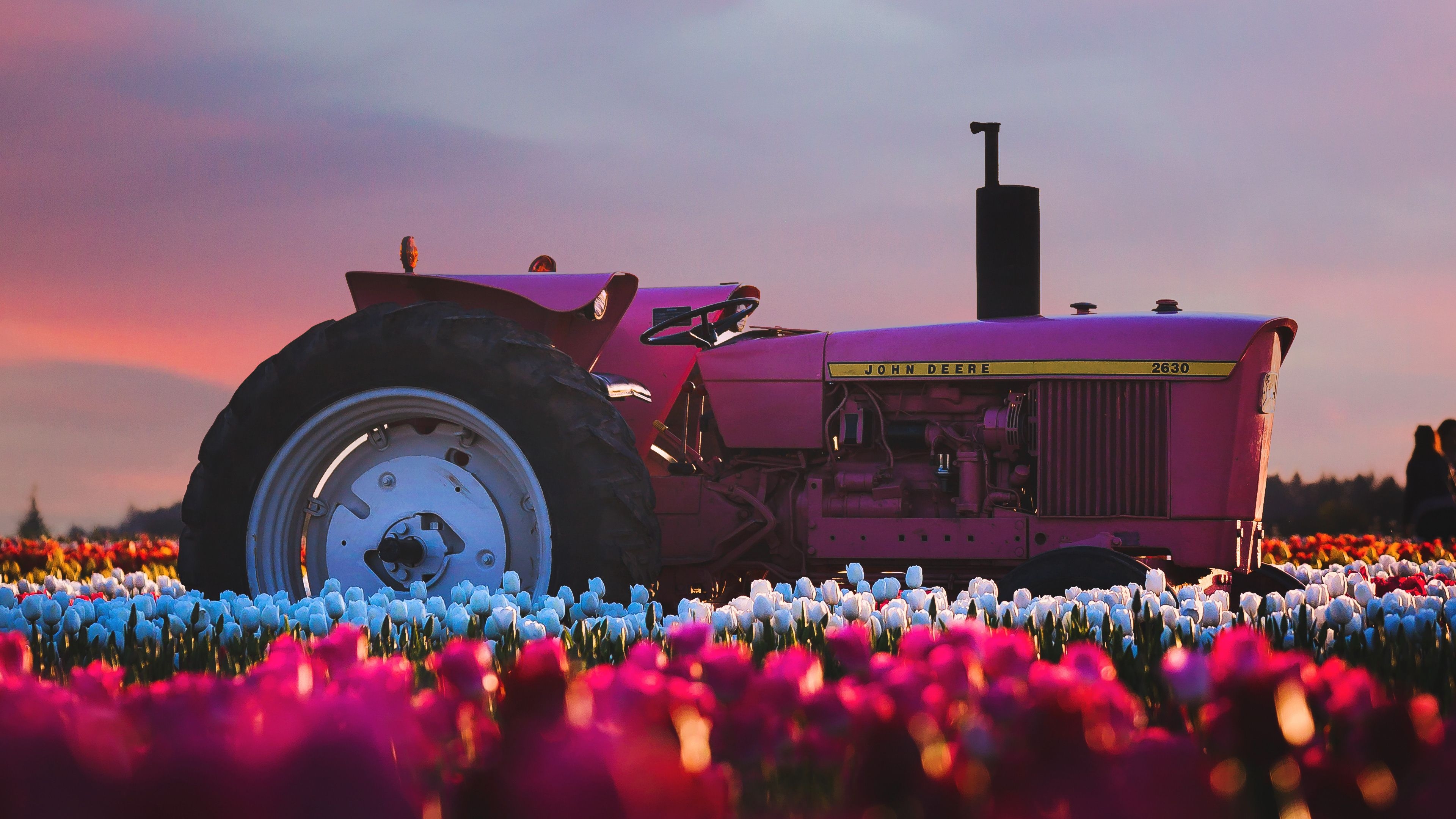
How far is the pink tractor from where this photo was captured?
399cm

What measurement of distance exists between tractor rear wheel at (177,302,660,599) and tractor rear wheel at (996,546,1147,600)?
4.24 feet

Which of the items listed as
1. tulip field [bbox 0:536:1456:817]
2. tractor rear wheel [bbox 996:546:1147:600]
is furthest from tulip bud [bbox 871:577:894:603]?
tulip field [bbox 0:536:1456:817]

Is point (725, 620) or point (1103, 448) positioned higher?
point (1103, 448)

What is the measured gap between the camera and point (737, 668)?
1584 millimetres

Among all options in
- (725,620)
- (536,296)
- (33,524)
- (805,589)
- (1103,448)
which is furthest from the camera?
(33,524)

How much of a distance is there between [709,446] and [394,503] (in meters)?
1.36

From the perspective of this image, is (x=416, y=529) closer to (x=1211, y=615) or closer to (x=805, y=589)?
(x=805, y=589)

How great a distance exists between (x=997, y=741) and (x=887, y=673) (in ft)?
0.86

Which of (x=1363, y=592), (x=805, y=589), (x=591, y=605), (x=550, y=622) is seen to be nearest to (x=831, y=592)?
(x=805, y=589)

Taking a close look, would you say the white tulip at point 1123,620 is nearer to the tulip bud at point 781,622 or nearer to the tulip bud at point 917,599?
the tulip bud at point 917,599

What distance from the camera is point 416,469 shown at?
13.7 ft

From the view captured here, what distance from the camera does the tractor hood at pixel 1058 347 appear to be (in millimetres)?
4508

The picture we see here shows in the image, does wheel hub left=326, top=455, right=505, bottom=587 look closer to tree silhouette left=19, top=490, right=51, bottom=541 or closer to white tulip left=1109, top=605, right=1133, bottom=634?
white tulip left=1109, top=605, right=1133, bottom=634

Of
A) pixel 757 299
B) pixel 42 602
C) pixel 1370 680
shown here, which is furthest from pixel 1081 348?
pixel 42 602
